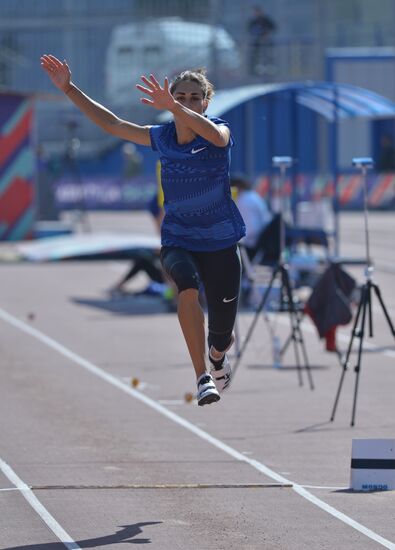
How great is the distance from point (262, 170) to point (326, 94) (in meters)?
26.0

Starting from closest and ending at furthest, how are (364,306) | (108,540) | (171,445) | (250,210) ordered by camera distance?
(108,540)
(171,445)
(364,306)
(250,210)

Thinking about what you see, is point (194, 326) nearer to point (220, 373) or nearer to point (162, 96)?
point (220, 373)

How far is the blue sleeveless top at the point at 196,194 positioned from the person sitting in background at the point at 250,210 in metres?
8.93

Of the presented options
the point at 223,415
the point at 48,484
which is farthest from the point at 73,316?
the point at 48,484

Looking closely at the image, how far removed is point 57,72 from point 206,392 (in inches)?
76.4

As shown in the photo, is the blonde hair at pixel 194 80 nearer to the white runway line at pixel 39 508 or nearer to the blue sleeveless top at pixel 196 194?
the blue sleeveless top at pixel 196 194

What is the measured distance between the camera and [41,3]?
1973 inches

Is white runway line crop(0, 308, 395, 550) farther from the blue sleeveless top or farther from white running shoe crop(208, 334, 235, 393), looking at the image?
the blue sleeveless top

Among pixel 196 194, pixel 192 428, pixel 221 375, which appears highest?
pixel 196 194

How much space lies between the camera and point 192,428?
413 inches

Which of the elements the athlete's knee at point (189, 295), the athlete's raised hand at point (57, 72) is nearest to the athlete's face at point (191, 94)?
the athlete's raised hand at point (57, 72)

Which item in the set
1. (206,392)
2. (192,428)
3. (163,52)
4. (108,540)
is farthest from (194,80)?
(163,52)

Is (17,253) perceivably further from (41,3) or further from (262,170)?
(41,3)

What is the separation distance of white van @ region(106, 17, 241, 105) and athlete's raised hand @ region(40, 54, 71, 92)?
111ft
